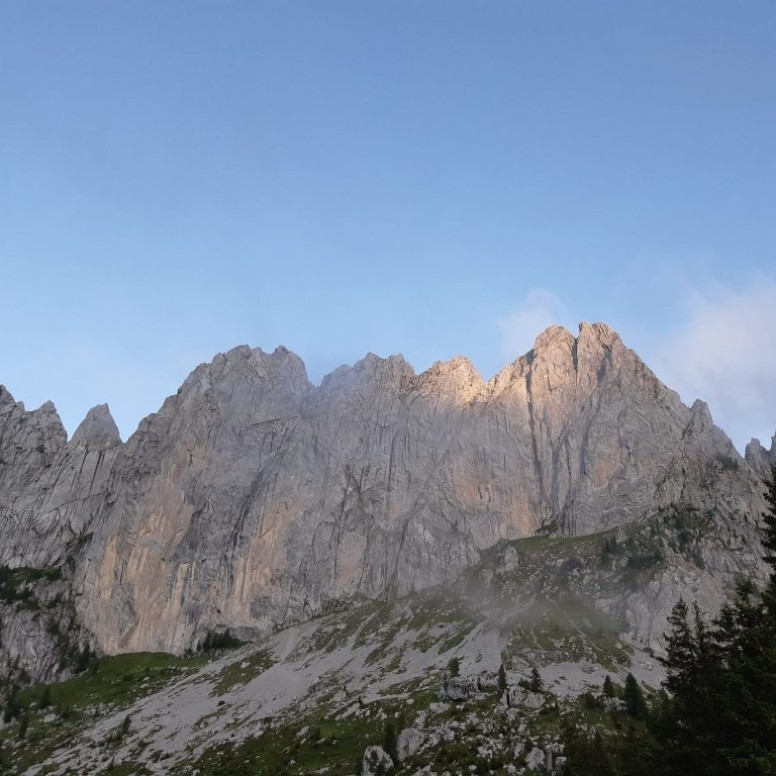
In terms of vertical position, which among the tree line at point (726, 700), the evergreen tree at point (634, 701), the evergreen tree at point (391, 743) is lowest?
the evergreen tree at point (391, 743)

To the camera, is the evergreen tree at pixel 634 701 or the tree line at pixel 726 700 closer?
the tree line at pixel 726 700

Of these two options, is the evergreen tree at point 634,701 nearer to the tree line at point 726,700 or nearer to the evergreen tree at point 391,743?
the evergreen tree at point 391,743

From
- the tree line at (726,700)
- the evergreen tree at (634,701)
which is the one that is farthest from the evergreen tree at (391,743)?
the tree line at (726,700)

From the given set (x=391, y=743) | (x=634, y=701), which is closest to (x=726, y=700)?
(x=634, y=701)

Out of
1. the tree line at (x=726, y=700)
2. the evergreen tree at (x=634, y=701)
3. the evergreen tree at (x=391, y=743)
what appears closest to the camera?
the tree line at (x=726, y=700)

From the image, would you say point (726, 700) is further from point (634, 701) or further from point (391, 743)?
point (391, 743)

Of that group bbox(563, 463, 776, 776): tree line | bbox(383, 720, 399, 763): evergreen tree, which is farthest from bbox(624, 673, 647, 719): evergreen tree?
bbox(563, 463, 776, 776): tree line

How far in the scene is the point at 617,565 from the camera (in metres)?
153

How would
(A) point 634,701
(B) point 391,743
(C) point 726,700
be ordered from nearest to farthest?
(C) point 726,700 → (B) point 391,743 → (A) point 634,701

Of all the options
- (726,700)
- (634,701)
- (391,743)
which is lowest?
(391,743)

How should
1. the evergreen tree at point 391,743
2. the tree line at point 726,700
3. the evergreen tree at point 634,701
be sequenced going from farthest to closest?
the evergreen tree at point 634,701, the evergreen tree at point 391,743, the tree line at point 726,700

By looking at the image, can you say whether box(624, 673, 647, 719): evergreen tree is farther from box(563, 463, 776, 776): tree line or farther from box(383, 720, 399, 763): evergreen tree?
box(563, 463, 776, 776): tree line

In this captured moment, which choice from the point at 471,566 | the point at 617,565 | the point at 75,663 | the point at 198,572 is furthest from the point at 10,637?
the point at 617,565

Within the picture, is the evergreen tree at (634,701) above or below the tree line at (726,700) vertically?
below
